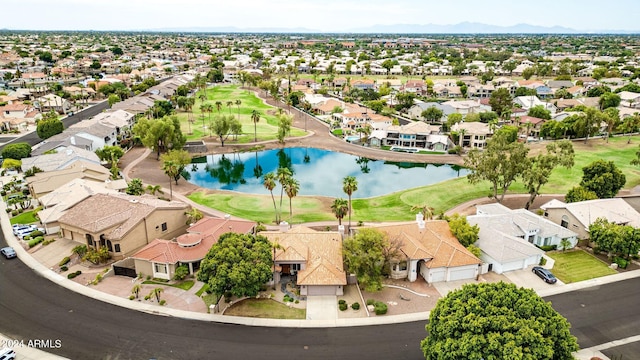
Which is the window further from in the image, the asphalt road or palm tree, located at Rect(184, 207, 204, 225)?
the asphalt road

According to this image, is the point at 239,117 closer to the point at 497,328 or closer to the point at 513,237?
the point at 513,237

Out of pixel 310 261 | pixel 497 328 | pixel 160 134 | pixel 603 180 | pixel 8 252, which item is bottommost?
pixel 8 252

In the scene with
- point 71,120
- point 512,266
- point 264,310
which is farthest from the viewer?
point 71,120

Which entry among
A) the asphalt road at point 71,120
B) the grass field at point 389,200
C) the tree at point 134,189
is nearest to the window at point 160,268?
the grass field at point 389,200

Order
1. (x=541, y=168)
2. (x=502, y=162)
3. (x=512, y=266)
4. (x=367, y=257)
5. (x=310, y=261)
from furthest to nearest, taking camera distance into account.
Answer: (x=502, y=162) < (x=541, y=168) < (x=512, y=266) < (x=310, y=261) < (x=367, y=257)

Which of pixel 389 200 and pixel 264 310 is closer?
pixel 264 310

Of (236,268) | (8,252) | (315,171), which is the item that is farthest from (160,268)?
(315,171)

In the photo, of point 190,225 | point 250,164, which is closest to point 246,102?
point 250,164
